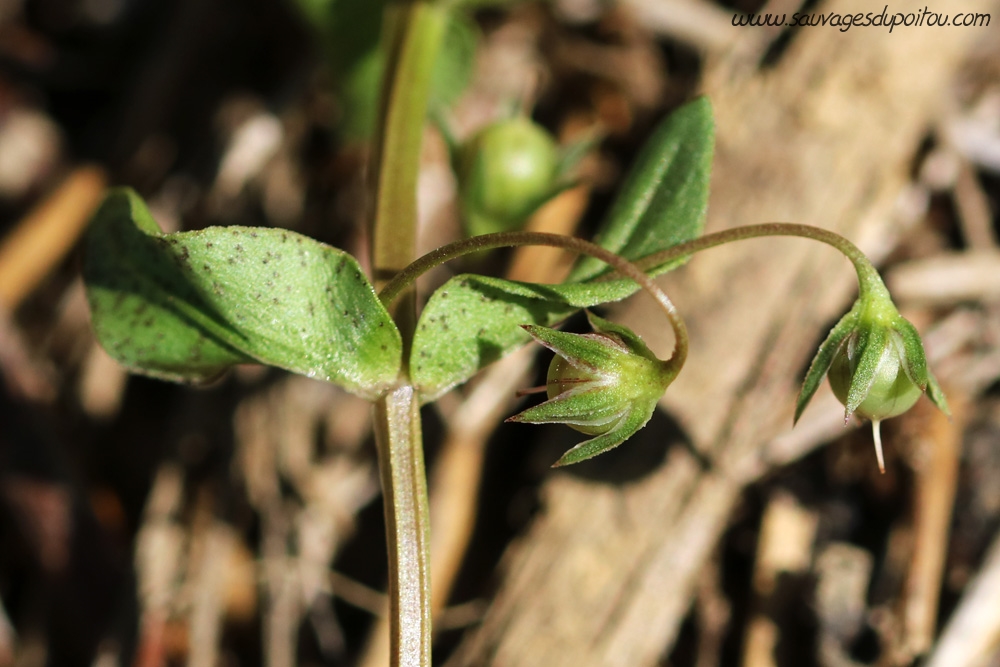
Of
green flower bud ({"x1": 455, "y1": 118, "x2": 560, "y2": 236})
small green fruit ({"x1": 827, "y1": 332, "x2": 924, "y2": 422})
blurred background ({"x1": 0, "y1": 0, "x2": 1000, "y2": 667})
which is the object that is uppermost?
small green fruit ({"x1": 827, "y1": 332, "x2": 924, "y2": 422})

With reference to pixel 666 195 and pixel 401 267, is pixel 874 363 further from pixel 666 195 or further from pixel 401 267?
pixel 401 267

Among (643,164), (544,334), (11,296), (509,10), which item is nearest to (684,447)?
(643,164)

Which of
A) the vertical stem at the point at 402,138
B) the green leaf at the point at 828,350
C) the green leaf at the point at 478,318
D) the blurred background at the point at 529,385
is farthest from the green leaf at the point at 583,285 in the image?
the blurred background at the point at 529,385

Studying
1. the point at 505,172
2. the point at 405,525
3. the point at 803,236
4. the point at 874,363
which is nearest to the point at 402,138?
the point at 505,172

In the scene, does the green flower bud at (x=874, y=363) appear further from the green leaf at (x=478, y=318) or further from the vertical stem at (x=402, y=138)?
the vertical stem at (x=402, y=138)

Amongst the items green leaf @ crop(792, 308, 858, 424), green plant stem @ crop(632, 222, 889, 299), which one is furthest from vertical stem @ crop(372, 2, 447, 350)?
green leaf @ crop(792, 308, 858, 424)

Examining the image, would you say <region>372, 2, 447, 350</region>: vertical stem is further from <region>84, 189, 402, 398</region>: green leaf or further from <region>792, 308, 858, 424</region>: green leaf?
<region>792, 308, 858, 424</region>: green leaf
